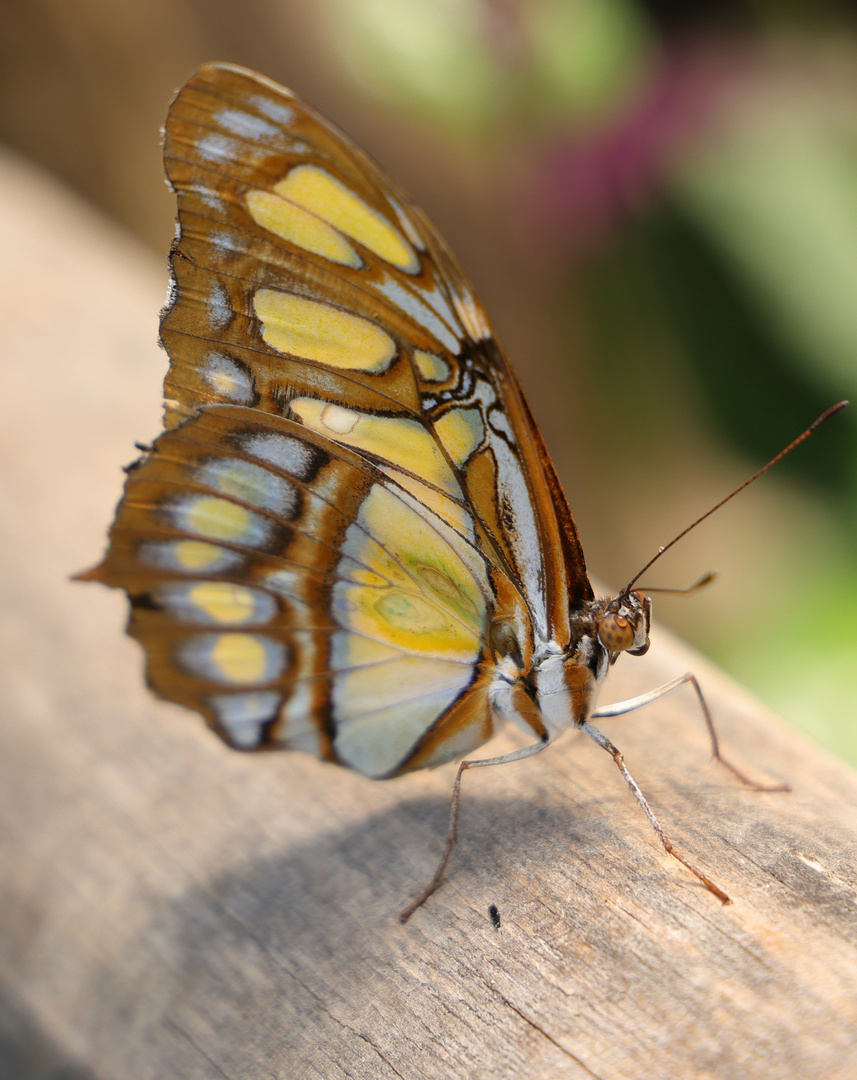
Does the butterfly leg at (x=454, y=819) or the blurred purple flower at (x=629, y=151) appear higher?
the blurred purple flower at (x=629, y=151)

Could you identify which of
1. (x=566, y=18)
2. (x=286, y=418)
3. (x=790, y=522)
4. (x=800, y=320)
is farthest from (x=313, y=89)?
(x=286, y=418)

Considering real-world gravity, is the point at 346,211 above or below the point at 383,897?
above

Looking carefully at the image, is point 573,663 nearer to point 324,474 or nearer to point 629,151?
point 324,474

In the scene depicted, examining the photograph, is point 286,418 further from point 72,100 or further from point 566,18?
point 72,100

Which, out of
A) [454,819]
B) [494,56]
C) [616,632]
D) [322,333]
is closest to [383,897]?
[454,819]

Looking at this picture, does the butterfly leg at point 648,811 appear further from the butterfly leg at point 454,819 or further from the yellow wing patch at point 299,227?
the yellow wing patch at point 299,227

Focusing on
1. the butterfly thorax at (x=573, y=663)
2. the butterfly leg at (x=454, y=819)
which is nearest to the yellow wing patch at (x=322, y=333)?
the butterfly thorax at (x=573, y=663)
